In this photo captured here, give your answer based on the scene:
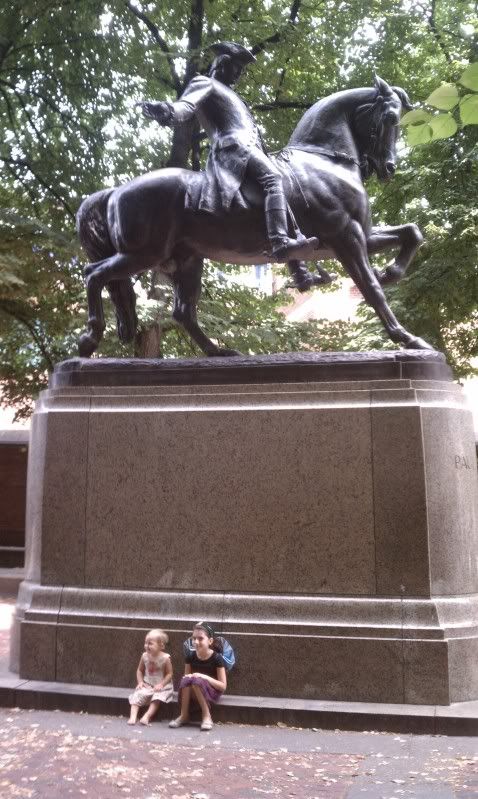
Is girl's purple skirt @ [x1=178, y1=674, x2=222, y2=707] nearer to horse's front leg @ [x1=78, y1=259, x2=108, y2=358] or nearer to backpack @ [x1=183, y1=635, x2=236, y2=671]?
backpack @ [x1=183, y1=635, x2=236, y2=671]

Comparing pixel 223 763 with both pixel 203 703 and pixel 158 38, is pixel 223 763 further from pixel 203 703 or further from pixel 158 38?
pixel 158 38

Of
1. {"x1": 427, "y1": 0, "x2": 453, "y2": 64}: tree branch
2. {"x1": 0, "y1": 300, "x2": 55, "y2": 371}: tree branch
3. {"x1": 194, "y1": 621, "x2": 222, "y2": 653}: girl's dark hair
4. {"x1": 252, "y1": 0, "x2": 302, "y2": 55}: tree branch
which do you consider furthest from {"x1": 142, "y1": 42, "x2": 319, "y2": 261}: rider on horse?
{"x1": 427, "y1": 0, "x2": 453, "y2": 64}: tree branch

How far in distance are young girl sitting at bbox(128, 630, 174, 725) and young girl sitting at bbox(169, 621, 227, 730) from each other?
0.50 ft

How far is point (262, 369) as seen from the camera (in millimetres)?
7332

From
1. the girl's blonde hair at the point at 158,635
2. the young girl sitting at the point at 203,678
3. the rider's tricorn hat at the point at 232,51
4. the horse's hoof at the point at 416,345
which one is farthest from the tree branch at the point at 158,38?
the young girl sitting at the point at 203,678

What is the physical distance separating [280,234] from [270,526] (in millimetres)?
2327

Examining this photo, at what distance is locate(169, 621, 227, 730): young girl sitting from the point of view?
20.3ft

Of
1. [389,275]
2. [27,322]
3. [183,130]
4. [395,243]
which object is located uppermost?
[183,130]

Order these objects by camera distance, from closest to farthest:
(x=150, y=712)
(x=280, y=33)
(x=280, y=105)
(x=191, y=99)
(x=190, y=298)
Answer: (x=150, y=712) < (x=191, y=99) < (x=190, y=298) < (x=280, y=33) < (x=280, y=105)

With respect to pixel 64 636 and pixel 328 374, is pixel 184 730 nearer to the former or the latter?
pixel 64 636

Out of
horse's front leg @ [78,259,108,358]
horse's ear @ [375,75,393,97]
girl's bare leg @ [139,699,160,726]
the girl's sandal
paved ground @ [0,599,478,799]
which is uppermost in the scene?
horse's ear @ [375,75,393,97]

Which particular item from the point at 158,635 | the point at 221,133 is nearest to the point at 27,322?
the point at 221,133

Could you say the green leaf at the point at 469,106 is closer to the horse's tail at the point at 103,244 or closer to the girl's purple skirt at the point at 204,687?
the girl's purple skirt at the point at 204,687

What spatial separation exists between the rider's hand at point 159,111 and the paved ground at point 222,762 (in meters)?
4.58
